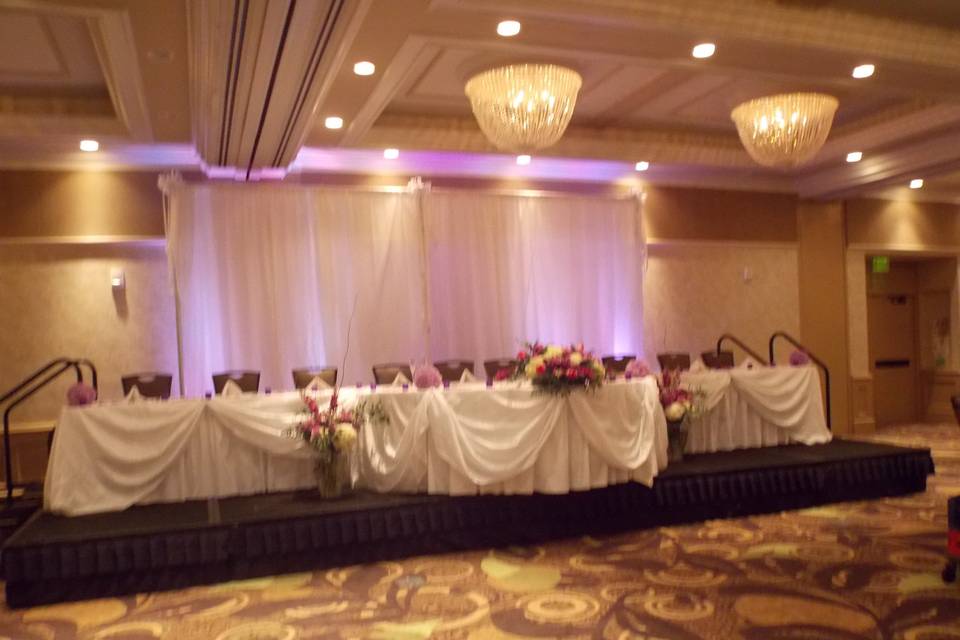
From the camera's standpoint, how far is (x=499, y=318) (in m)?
8.46

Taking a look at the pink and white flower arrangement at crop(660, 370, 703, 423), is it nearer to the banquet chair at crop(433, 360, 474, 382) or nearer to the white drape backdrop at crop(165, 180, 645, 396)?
the banquet chair at crop(433, 360, 474, 382)

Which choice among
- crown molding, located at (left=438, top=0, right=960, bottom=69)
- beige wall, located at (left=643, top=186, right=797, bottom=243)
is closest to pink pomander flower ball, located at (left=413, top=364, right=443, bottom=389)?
crown molding, located at (left=438, top=0, right=960, bottom=69)

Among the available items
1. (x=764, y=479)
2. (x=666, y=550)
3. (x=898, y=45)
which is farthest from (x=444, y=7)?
(x=764, y=479)

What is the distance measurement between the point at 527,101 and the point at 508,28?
0.71 metres

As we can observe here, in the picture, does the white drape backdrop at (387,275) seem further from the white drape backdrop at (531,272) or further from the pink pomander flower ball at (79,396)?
the pink pomander flower ball at (79,396)

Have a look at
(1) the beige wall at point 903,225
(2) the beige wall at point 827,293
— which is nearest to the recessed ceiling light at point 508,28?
(2) the beige wall at point 827,293

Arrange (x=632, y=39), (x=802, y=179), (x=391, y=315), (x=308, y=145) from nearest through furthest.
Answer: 1. (x=632, y=39)
2. (x=308, y=145)
3. (x=391, y=315)
4. (x=802, y=179)

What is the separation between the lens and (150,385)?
662 centimetres

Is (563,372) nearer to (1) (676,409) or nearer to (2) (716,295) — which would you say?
(1) (676,409)

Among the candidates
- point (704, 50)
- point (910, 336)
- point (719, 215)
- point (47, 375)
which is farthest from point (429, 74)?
point (910, 336)

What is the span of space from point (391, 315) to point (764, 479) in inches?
160

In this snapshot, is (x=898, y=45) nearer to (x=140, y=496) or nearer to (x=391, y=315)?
(x=391, y=315)

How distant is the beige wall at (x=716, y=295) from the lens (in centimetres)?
945

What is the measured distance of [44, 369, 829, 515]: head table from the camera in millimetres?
5141
